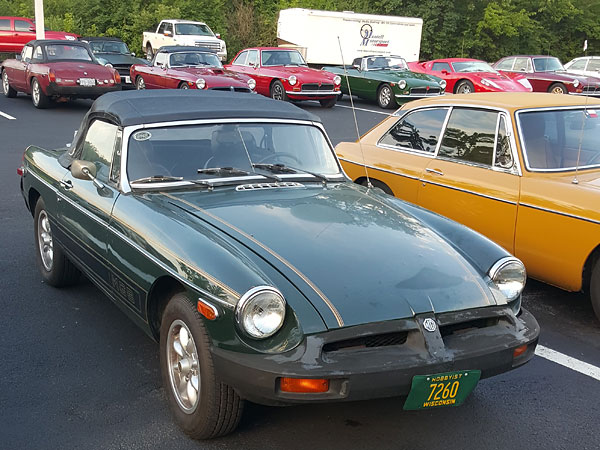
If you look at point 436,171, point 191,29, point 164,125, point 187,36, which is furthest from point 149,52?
point 164,125

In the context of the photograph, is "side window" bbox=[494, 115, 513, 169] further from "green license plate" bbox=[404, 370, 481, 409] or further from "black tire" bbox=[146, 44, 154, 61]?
"black tire" bbox=[146, 44, 154, 61]

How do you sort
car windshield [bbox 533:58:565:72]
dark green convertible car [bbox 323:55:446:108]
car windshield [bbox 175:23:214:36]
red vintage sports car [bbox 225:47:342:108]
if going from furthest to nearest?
car windshield [bbox 175:23:214:36] < car windshield [bbox 533:58:565:72] < dark green convertible car [bbox 323:55:446:108] < red vintage sports car [bbox 225:47:342:108]

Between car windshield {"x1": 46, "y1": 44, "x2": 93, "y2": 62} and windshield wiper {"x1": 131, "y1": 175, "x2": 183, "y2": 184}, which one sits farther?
car windshield {"x1": 46, "y1": 44, "x2": 93, "y2": 62}

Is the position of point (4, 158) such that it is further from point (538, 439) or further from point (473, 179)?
point (538, 439)

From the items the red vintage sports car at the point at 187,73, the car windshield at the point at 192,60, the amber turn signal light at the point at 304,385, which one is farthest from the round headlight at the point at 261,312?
the car windshield at the point at 192,60

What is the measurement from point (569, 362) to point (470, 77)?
55.8 ft

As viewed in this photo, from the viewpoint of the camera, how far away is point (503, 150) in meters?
5.85

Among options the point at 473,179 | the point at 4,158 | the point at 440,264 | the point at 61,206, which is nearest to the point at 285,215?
the point at 440,264

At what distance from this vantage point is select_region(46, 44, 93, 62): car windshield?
54.9 feet

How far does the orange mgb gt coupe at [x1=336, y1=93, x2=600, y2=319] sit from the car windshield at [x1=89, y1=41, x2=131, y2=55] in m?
18.4

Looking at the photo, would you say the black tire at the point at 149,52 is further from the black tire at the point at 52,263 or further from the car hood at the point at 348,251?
the car hood at the point at 348,251

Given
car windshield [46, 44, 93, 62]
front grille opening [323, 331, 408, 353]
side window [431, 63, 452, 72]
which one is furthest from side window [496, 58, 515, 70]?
front grille opening [323, 331, 408, 353]

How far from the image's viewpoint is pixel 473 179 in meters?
5.92

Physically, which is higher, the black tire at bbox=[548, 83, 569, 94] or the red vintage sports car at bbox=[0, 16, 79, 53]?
the red vintage sports car at bbox=[0, 16, 79, 53]
